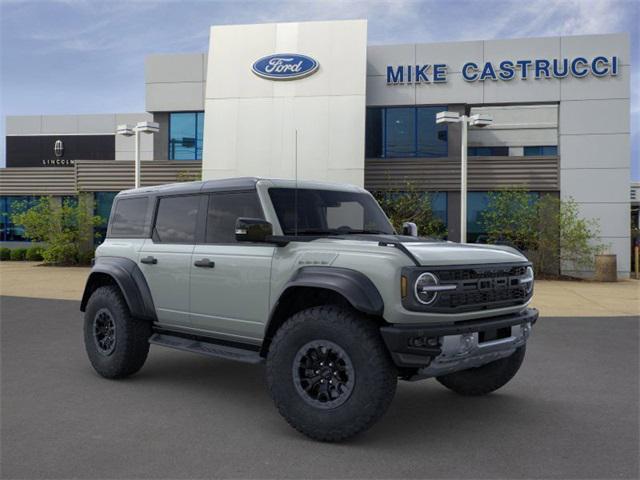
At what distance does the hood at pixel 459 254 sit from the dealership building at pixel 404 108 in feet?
50.9

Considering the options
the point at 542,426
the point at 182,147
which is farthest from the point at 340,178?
the point at 542,426

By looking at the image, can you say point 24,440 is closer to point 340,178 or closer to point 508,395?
point 508,395

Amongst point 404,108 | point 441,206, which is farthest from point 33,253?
point 441,206

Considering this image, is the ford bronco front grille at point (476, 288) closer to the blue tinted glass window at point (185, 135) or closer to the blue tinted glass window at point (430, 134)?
the blue tinted glass window at point (430, 134)

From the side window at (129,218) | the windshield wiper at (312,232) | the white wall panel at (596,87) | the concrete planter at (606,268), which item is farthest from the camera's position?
the white wall panel at (596,87)

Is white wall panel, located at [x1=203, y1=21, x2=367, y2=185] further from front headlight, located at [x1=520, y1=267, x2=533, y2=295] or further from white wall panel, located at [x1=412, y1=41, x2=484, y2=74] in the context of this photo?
front headlight, located at [x1=520, y1=267, x2=533, y2=295]

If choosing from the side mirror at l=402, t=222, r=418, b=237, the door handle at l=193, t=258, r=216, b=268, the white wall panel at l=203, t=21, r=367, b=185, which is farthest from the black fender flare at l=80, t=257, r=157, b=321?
the white wall panel at l=203, t=21, r=367, b=185

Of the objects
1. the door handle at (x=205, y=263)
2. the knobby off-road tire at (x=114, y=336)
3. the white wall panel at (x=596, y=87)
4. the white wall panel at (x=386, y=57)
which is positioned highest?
the white wall panel at (x=386, y=57)

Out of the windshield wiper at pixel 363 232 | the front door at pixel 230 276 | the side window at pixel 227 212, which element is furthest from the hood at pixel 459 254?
the side window at pixel 227 212

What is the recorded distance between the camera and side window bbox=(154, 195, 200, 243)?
5.59m

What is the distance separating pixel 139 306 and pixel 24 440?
1790mm

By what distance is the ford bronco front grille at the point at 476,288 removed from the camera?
13.4 ft

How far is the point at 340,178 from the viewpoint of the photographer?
67.3ft

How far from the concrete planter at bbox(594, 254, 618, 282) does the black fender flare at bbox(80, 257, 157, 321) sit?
704 inches
